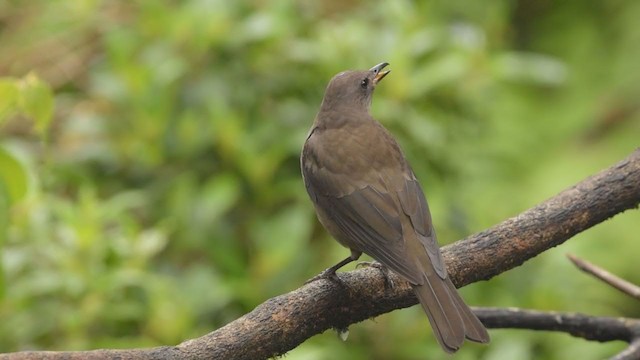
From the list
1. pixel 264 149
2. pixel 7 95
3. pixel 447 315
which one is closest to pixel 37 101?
pixel 7 95

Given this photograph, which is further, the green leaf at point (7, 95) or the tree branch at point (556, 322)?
the tree branch at point (556, 322)

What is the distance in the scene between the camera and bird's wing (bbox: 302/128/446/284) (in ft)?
10.5

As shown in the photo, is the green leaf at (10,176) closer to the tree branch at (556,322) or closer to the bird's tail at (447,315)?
the bird's tail at (447,315)

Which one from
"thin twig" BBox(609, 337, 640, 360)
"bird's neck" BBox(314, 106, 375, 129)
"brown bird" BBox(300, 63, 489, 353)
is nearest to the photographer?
"thin twig" BBox(609, 337, 640, 360)

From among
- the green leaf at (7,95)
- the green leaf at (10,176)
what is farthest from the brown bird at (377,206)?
the green leaf at (7,95)

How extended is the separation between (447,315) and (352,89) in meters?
1.38

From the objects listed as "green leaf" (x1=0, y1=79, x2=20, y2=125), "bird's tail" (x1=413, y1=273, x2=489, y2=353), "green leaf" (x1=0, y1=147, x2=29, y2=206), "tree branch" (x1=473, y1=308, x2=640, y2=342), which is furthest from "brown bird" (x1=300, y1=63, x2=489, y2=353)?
"green leaf" (x1=0, y1=79, x2=20, y2=125)

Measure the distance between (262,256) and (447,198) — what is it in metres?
1.06

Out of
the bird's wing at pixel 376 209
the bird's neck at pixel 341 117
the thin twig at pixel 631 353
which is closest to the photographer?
the thin twig at pixel 631 353

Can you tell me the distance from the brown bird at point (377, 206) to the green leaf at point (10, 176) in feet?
3.04

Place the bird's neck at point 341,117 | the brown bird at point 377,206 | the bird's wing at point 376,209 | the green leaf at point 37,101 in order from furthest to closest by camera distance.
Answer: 1. the bird's neck at point 341,117
2. the bird's wing at point 376,209
3. the green leaf at point 37,101
4. the brown bird at point 377,206

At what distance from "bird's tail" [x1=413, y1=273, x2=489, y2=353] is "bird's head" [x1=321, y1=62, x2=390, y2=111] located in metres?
1.11

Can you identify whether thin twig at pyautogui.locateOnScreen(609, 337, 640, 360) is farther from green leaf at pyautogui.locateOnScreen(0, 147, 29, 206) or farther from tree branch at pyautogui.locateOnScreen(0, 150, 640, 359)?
green leaf at pyautogui.locateOnScreen(0, 147, 29, 206)

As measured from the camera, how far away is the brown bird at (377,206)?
2926 millimetres
